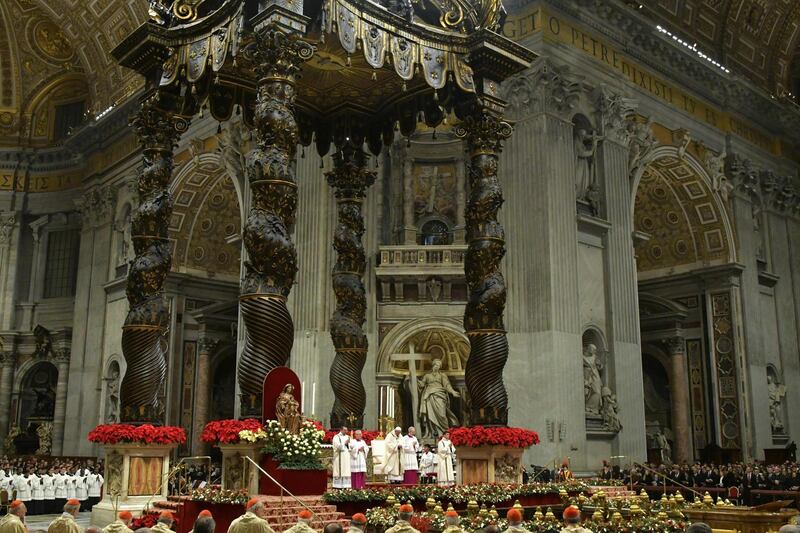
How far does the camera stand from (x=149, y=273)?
9.52 meters

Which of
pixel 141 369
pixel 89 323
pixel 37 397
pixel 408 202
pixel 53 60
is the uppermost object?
pixel 53 60

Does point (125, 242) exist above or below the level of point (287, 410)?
above

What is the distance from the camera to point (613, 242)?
59.1 ft

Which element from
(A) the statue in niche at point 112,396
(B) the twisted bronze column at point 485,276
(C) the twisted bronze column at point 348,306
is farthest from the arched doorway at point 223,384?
(B) the twisted bronze column at point 485,276

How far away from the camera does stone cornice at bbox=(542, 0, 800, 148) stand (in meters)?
18.6

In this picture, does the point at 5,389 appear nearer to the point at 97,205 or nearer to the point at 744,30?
the point at 97,205

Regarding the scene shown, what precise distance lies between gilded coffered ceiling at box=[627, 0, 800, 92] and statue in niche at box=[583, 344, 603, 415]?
9.78 m

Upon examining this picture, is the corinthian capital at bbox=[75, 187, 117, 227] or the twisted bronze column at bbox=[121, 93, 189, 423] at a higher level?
the corinthian capital at bbox=[75, 187, 117, 227]

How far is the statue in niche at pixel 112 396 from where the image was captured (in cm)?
2334

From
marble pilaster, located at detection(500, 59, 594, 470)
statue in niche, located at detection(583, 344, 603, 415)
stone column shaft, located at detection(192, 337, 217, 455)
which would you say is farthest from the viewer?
stone column shaft, located at detection(192, 337, 217, 455)

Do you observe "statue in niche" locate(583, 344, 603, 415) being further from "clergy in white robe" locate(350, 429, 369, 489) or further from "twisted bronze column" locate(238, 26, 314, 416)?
"twisted bronze column" locate(238, 26, 314, 416)

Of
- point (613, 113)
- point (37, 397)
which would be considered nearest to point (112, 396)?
point (37, 397)

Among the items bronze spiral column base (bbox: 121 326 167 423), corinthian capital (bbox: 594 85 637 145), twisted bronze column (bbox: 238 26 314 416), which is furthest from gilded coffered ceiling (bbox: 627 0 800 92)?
bronze spiral column base (bbox: 121 326 167 423)

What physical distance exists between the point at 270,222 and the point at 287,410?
1.76 m
